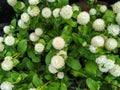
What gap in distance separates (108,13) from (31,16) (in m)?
0.33

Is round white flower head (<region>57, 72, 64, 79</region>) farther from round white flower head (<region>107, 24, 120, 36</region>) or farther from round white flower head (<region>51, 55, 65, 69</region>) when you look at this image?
round white flower head (<region>107, 24, 120, 36</region>)

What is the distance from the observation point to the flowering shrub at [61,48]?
50.8 inches

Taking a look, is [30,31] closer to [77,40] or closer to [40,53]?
[40,53]

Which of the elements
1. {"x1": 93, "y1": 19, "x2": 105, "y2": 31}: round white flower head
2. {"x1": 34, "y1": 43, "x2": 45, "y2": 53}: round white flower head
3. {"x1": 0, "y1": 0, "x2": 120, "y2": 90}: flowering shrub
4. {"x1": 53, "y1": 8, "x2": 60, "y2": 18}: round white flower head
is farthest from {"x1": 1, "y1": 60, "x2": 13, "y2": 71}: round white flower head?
{"x1": 93, "y1": 19, "x2": 105, "y2": 31}: round white flower head

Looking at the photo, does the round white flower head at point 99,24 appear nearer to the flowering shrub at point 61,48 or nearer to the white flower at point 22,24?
the flowering shrub at point 61,48

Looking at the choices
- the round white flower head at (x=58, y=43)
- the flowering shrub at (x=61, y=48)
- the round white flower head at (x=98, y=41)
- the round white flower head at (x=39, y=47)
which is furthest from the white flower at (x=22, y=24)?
the round white flower head at (x=98, y=41)

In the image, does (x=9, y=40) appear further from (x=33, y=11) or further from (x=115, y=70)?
(x=115, y=70)

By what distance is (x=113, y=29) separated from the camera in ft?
4.14

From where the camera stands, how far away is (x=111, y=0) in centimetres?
191

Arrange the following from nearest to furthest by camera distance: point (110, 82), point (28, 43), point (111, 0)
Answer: point (110, 82), point (28, 43), point (111, 0)

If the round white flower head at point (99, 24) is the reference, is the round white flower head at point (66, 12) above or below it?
above

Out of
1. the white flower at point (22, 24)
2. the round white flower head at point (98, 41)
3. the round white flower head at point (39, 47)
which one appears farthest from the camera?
the white flower at point (22, 24)

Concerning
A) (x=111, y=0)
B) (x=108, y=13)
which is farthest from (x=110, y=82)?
(x=111, y=0)

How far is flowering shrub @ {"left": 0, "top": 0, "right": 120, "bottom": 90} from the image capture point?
1.29 m
